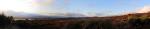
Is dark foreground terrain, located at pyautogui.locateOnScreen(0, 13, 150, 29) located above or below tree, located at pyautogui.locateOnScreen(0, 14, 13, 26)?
below

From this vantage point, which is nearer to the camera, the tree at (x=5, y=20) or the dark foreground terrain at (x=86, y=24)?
the dark foreground terrain at (x=86, y=24)

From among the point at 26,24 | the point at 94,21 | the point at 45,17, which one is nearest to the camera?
the point at 94,21

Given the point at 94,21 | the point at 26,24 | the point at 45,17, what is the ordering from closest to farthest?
the point at 94,21
the point at 26,24
the point at 45,17

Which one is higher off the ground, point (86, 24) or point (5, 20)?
point (5, 20)

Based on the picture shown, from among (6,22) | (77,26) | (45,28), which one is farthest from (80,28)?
(6,22)

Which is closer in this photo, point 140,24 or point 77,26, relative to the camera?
point 77,26

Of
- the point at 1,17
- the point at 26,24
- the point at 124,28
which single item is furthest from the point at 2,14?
the point at 124,28

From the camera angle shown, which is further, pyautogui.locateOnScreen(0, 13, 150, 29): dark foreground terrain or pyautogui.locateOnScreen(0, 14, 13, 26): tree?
pyautogui.locateOnScreen(0, 14, 13, 26): tree

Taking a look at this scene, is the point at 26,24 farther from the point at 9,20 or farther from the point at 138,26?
the point at 138,26

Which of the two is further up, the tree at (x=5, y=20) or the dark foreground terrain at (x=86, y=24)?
the tree at (x=5, y=20)

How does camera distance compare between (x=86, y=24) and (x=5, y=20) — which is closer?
(x=86, y=24)
